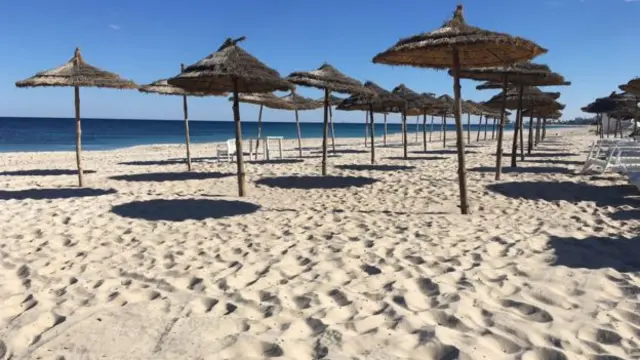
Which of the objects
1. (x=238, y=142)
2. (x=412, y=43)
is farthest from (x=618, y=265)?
(x=238, y=142)

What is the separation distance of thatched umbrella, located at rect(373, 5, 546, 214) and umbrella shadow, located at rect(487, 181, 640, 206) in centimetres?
172

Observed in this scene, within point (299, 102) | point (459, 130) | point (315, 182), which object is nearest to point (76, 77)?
point (315, 182)

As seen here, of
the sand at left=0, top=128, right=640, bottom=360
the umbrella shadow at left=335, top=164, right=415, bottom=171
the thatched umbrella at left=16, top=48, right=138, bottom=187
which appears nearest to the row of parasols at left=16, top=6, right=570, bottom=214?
the thatched umbrella at left=16, top=48, right=138, bottom=187

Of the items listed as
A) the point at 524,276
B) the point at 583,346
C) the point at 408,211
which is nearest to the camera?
the point at 583,346

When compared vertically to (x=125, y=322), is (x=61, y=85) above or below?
above

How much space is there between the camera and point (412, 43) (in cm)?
489

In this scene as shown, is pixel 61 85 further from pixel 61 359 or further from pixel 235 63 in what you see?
pixel 61 359

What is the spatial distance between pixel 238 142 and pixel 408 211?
108 inches

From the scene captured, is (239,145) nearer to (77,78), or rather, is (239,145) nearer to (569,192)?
(77,78)

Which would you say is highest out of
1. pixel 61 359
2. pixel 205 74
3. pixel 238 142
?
pixel 205 74

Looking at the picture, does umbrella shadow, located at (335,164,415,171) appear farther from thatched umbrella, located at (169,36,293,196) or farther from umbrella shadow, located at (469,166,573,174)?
thatched umbrella, located at (169,36,293,196)

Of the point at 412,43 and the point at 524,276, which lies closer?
the point at 524,276

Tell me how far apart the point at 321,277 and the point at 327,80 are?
205 inches

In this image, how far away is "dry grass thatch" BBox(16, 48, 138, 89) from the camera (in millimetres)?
7211
